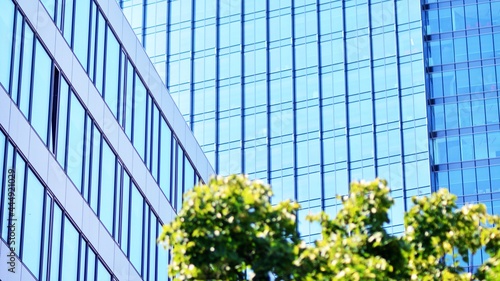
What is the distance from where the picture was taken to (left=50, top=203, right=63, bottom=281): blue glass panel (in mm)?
34906

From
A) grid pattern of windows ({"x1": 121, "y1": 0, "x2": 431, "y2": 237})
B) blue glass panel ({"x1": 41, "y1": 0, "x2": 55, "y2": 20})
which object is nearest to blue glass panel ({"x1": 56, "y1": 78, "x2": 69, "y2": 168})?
blue glass panel ({"x1": 41, "y1": 0, "x2": 55, "y2": 20})

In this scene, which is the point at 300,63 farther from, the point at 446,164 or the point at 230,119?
the point at 446,164

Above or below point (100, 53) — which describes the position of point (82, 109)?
below

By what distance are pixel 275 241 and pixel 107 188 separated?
2178 cm

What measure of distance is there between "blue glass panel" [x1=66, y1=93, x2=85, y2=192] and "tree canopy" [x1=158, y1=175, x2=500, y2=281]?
17.6 metres

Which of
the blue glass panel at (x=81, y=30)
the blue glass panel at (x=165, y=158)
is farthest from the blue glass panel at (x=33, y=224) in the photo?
the blue glass panel at (x=165, y=158)

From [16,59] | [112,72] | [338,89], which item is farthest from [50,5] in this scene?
[338,89]

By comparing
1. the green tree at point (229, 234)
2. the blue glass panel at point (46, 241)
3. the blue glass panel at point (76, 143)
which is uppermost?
the blue glass panel at point (76, 143)

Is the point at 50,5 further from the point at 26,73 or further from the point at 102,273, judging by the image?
the point at 102,273

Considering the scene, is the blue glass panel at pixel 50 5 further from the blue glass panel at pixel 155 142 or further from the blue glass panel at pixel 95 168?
the blue glass panel at pixel 155 142

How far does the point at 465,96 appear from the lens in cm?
7938

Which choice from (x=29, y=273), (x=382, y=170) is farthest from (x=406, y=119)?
(x=29, y=273)

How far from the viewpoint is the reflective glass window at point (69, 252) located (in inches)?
1410

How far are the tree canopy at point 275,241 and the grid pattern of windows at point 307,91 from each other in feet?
189
